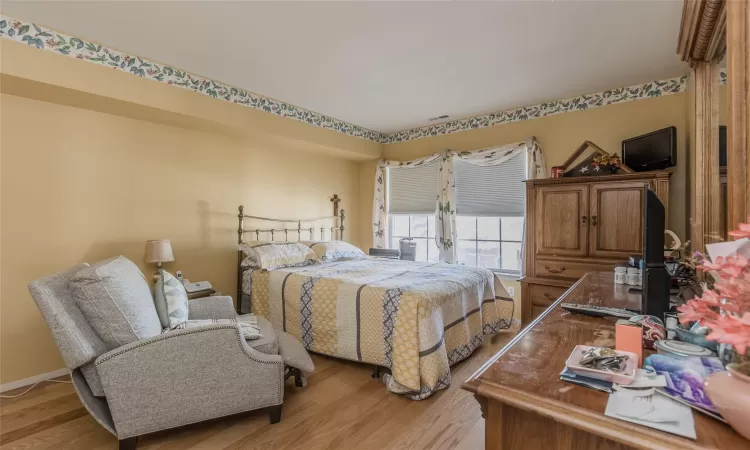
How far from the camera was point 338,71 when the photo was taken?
3.11 metres

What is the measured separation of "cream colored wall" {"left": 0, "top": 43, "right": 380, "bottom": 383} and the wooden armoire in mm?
2679

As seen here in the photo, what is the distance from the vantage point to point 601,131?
3.68 metres

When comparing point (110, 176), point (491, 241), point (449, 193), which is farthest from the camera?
point (449, 193)

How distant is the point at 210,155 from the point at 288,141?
A: 2.81ft

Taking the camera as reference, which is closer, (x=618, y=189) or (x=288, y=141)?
(x=618, y=189)

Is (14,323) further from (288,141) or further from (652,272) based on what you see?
(652,272)

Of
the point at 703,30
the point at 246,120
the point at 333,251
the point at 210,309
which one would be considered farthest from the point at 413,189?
the point at 703,30

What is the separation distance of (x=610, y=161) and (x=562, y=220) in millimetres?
671

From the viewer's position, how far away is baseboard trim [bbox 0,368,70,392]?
263 centimetres

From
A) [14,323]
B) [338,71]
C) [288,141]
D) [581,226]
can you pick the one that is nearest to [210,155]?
[288,141]

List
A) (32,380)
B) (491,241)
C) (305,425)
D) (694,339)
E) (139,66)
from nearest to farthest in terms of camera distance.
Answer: (694,339) → (305,425) → (32,380) → (139,66) → (491,241)

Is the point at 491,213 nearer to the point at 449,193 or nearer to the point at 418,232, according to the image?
the point at 449,193

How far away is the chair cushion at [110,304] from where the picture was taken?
5.97 feet

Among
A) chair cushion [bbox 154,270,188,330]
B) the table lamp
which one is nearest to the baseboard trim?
the table lamp
